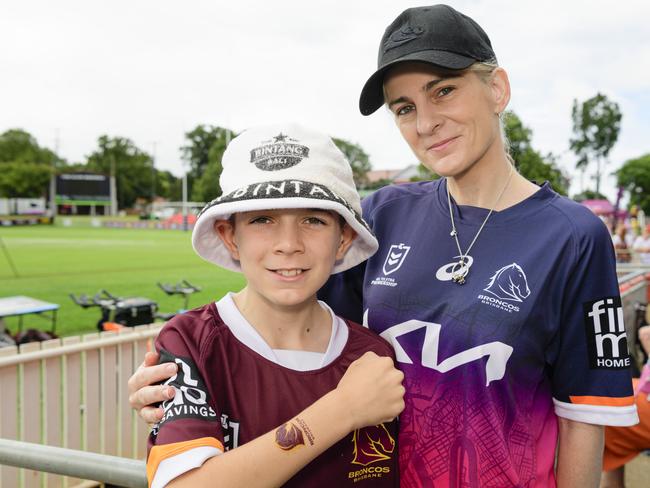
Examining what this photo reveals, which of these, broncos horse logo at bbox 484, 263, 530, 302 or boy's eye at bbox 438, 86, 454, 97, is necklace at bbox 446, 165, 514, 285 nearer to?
broncos horse logo at bbox 484, 263, 530, 302

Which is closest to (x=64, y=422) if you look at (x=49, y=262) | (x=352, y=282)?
(x=352, y=282)

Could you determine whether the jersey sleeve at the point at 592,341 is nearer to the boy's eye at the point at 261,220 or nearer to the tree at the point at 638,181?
the boy's eye at the point at 261,220

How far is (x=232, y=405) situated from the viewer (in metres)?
1.32

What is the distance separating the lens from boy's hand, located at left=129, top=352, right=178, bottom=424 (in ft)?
4.15

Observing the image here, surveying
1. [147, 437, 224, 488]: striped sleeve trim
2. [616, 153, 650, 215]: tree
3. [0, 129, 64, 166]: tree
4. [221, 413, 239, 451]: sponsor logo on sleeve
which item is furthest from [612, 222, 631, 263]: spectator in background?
[0, 129, 64, 166]: tree

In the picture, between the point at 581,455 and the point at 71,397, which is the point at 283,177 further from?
the point at 71,397

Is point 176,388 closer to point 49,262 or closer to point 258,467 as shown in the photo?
point 258,467

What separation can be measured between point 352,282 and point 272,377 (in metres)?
0.65

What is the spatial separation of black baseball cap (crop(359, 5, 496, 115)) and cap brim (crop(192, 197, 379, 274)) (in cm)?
50

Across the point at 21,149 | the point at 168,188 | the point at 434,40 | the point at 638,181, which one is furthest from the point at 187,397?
the point at 168,188

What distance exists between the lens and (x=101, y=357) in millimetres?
4727

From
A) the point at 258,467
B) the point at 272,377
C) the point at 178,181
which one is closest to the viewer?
the point at 258,467

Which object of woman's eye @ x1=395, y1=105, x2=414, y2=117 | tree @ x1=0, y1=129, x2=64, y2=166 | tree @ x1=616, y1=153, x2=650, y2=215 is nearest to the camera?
woman's eye @ x1=395, y1=105, x2=414, y2=117

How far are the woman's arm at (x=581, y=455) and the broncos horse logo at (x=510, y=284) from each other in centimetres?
41
